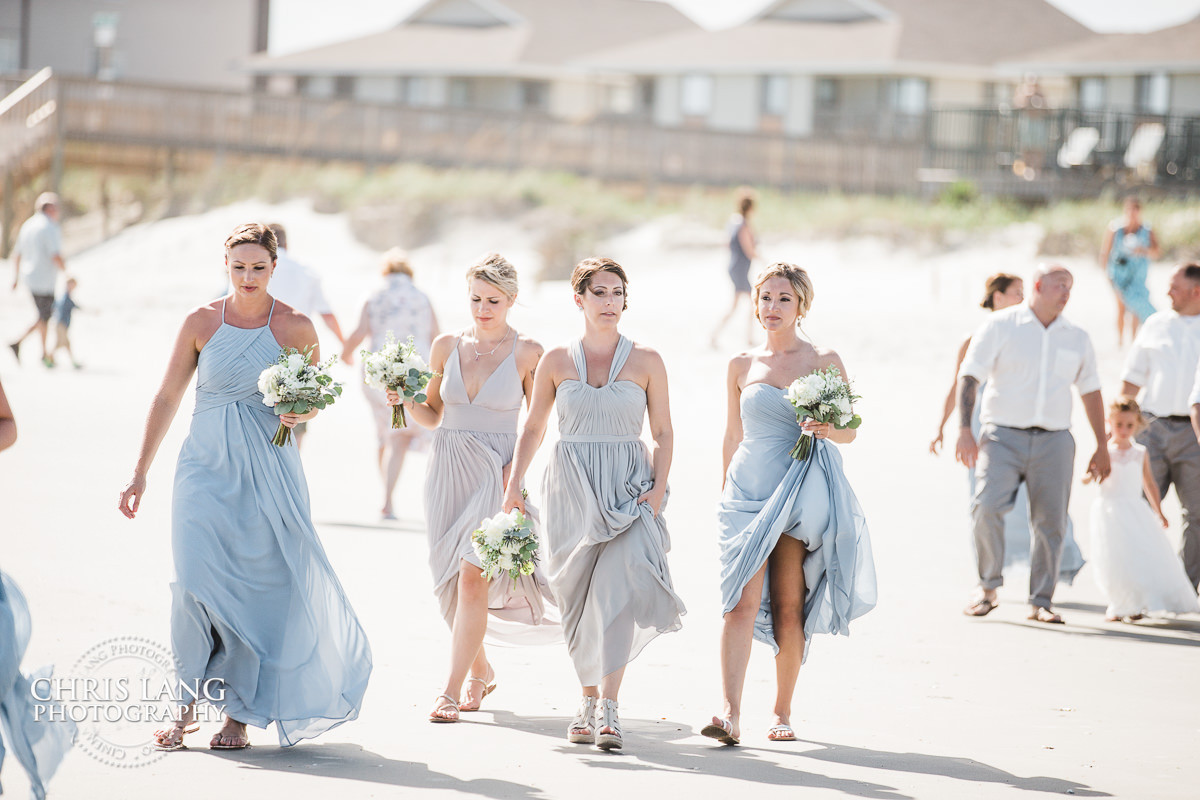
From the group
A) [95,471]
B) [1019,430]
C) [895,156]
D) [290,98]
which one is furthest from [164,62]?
[1019,430]

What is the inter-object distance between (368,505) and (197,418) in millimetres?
6376

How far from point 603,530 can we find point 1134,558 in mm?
4320

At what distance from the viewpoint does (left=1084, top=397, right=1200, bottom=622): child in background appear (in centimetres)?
913

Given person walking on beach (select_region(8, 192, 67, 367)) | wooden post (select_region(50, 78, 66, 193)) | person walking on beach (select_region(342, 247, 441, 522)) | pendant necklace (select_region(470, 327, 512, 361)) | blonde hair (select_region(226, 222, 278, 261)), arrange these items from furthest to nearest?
1. wooden post (select_region(50, 78, 66, 193))
2. person walking on beach (select_region(8, 192, 67, 367))
3. person walking on beach (select_region(342, 247, 441, 522))
4. pendant necklace (select_region(470, 327, 512, 361))
5. blonde hair (select_region(226, 222, 278, 261))

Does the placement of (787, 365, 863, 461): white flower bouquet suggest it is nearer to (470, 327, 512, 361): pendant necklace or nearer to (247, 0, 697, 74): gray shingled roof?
(470, 327, 512, 361): pendant necklace

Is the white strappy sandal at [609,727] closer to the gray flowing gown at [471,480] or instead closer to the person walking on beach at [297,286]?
the gray flowing gown at [471,480]

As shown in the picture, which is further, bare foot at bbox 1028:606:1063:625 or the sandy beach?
bare foot at bbox 1028:606:1063:625

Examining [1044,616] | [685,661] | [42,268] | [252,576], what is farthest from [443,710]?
[42,268]

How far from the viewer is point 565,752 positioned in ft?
19.8

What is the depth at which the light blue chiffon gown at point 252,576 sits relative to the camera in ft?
18.9

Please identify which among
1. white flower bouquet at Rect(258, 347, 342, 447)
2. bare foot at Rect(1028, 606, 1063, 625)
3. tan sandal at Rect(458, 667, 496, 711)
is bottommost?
tan sandal at Rect(458, 667, 496, 711)

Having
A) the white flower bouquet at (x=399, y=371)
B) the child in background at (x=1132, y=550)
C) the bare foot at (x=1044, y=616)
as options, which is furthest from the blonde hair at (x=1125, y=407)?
the white flower bouquet at (x=399, y=371)

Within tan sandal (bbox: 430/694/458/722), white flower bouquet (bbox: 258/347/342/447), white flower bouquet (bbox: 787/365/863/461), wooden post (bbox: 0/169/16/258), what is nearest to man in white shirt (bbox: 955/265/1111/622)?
white flower bouquet (bbox: 787/365/863/461)

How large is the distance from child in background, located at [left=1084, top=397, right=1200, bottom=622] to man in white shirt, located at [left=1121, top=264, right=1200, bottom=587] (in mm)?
349
